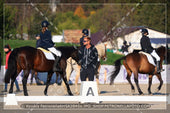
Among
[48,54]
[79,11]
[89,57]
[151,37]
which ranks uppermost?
[79,11]

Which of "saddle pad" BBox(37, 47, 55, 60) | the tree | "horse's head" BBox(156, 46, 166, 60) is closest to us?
"saddle pad" BBox(37, 47, 55, 60)

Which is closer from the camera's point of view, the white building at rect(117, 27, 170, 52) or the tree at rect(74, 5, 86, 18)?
the white building at rect(117, 27, 170, 52)

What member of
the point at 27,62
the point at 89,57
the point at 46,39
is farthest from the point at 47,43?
the point at 89,57

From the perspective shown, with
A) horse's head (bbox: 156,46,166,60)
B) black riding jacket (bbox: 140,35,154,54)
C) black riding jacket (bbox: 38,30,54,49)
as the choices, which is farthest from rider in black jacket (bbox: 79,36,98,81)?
horse's head (bbox: 156,46,166,60)

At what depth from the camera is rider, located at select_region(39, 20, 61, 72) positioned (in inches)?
553

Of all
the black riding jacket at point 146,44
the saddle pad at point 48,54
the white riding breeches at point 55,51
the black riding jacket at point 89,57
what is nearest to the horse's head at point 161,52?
the black riding jacket at point 146,44

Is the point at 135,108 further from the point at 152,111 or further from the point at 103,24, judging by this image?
the point at 103,24

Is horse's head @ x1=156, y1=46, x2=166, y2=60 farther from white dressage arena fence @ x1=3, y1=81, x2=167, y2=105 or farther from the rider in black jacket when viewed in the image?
white dressage arena fence @ x1=3, y1=81, x2=167, y2=105

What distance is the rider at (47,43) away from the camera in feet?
46.1

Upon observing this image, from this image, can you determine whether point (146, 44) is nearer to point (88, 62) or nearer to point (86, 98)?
point (88, 62)

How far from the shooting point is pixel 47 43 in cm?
1423

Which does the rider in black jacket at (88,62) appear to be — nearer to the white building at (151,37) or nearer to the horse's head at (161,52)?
the horse's head at (161,52)

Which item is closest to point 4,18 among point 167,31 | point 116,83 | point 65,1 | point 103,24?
point 116,83

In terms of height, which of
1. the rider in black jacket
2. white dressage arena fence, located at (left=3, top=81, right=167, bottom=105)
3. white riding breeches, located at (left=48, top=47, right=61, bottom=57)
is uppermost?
white riding breeches, located at (left=48, top=47, right=61, bottom=57)
